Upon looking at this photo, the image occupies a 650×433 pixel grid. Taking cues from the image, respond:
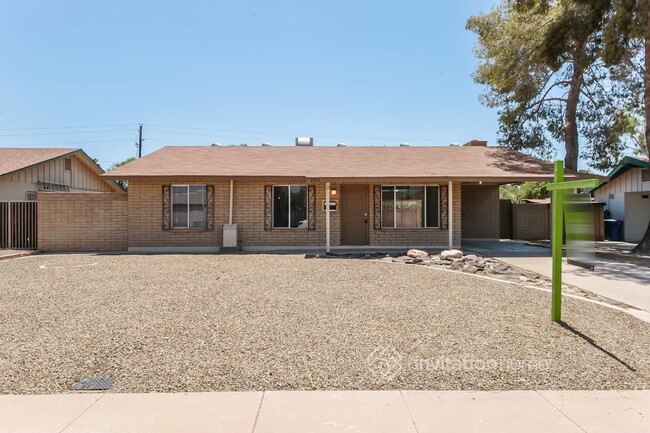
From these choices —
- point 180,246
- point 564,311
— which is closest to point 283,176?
point 180,246

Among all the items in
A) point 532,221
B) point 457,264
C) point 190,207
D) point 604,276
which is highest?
point 190,207

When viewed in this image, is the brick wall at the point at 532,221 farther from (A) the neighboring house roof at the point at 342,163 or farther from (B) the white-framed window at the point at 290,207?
(B) the white-framed window at the point at 290,207

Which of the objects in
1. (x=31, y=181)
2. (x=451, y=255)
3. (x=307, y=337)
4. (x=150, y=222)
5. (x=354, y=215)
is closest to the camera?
(x=307, y=337)

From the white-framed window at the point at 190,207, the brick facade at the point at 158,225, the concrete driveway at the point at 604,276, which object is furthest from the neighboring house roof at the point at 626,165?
the white-framed window at the point at 190,207

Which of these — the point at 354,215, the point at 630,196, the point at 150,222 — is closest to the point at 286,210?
the point at 354,215

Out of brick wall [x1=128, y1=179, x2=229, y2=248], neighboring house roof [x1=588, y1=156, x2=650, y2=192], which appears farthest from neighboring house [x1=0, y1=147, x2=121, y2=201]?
neighboring house roof [x1=588, y1=156, x2=650, y2=192]

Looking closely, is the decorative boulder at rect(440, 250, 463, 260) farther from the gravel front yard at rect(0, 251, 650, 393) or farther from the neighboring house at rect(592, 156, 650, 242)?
the neighboring house at rect(592, 156, 650, 242)

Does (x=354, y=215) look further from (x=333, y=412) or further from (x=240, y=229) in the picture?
(x=333, y=412)

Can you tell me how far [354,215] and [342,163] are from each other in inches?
95.8

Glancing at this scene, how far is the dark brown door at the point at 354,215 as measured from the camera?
→ 15219 millimetres

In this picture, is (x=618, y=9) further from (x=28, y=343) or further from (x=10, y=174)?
(x=10, y=174)

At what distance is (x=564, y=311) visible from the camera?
6.20m

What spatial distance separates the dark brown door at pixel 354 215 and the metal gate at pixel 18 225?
37.7 ft
